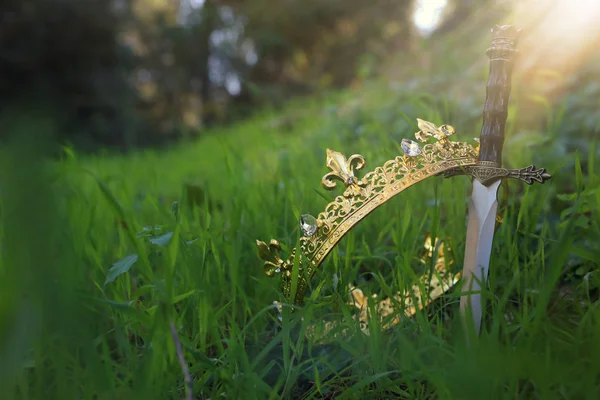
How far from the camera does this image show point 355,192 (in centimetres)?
94

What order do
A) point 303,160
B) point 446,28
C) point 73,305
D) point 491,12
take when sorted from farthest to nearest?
point 446,28
point 491,12
point 303,160
point 73,305

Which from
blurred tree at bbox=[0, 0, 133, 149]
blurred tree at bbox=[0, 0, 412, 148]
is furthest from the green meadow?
blurred tree at bbox=[0, 0, 133, 149]

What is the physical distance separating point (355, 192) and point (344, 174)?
5cm

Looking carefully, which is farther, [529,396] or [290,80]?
[290,80]

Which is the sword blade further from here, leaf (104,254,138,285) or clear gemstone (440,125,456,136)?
leaf (104,254,138,285)

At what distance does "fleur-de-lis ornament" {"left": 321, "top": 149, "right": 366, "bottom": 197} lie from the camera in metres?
0.94

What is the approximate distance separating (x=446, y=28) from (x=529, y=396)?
6.43 m

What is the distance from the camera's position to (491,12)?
4.43 metres

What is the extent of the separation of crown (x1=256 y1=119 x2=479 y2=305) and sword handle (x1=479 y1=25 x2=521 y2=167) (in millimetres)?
45

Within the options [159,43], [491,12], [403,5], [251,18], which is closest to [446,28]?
[491,12]

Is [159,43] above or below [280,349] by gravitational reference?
above

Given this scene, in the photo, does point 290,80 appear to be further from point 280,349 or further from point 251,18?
point 280,349

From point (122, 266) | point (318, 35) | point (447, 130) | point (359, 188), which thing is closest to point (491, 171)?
point (447, 130)

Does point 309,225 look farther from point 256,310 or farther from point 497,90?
point 497,90
